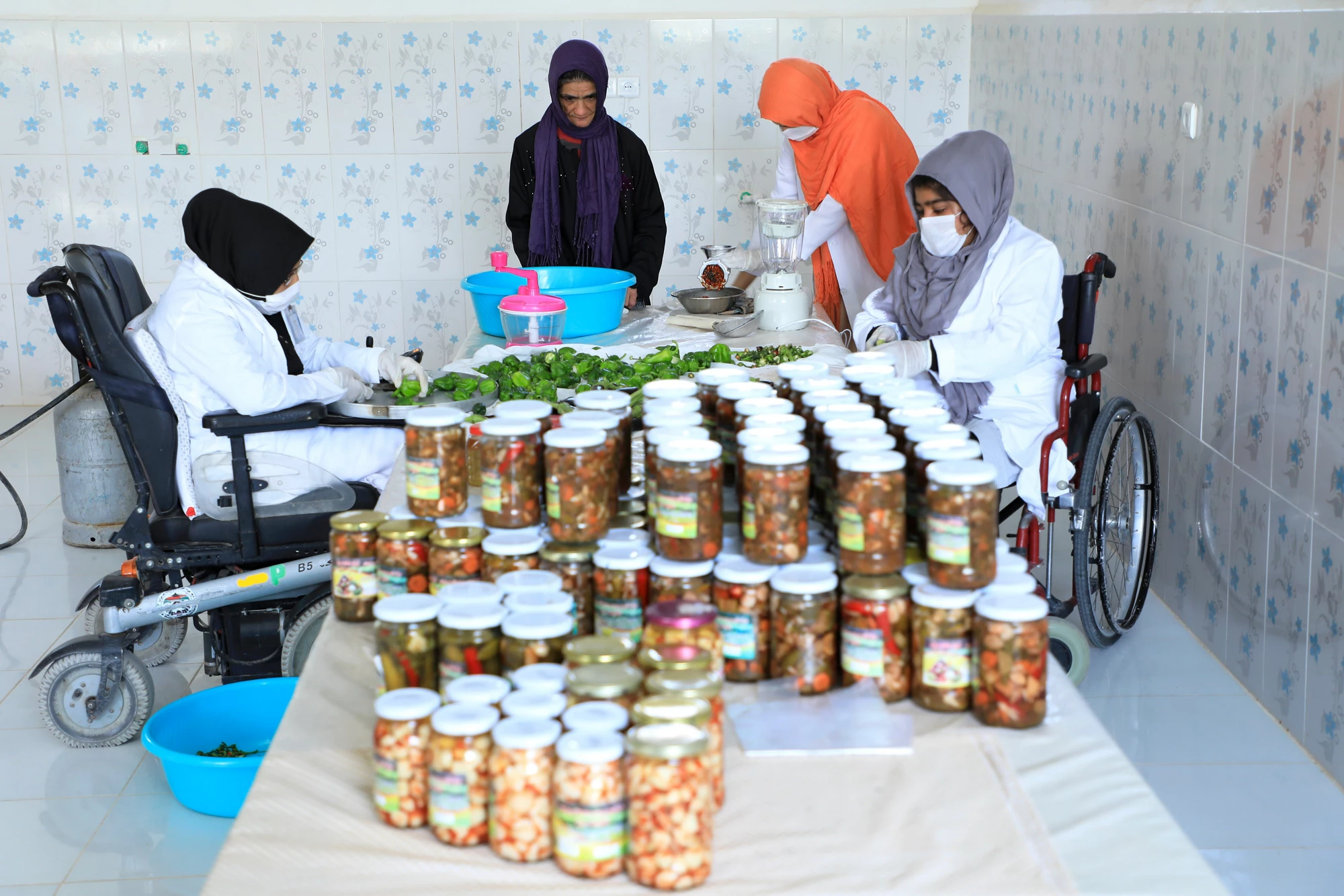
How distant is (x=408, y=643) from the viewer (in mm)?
1399

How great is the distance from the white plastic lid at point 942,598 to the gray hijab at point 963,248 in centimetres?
171

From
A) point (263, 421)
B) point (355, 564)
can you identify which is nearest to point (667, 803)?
point (355, 564)

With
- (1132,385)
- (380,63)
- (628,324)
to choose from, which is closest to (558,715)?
(628,324)

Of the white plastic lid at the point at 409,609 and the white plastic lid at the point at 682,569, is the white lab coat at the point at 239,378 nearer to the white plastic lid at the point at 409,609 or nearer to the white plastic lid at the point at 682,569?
the white plastic lid at the point at 409,609

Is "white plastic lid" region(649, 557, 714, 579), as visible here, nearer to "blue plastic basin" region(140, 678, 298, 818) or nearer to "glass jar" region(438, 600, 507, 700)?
"glass jar" region(438, 600, 507, 700)

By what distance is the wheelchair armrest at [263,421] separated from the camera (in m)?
2.65

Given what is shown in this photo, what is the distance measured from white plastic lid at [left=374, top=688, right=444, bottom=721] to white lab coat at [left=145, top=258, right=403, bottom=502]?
63.9 inches

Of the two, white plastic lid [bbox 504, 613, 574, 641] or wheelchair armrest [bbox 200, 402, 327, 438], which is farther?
wheelchair armrest [bbox 200, 402, 327, 438]

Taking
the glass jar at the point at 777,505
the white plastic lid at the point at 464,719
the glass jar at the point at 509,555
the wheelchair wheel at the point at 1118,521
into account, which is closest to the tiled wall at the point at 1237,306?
the wheelchair wheel at the point at 1118,521

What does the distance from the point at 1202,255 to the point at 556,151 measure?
220 cm

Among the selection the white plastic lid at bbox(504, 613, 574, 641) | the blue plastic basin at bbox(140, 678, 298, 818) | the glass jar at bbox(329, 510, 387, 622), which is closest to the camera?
the white plastic lid at bbox(504, 613, 574, 641)

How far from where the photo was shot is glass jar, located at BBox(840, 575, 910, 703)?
4.56 feet

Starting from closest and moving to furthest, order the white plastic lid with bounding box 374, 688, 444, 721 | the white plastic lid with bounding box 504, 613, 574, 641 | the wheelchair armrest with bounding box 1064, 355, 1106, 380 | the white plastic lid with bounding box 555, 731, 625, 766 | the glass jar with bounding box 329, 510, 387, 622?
1. the white plastic lid with bounding box 555, 731, 625, 766
2. the white plastic lid with bounding box 374, 688, 444, 721
3. the white plastic lid with bounding box 504, 613, 574, 641
4. the glass jar with bounding box 329, 510, 387, 622
5. the wheelchair armrest with bounding box 1064, 355, 1106, 380

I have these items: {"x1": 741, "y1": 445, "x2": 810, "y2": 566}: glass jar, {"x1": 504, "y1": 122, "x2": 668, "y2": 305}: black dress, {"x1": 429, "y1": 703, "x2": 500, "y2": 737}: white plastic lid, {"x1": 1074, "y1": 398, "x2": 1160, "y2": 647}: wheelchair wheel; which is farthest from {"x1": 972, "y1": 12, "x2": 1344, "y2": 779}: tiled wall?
{"x1": 429, "y1": 703, "x2": 500, "y2": 737}: white plastic lid
